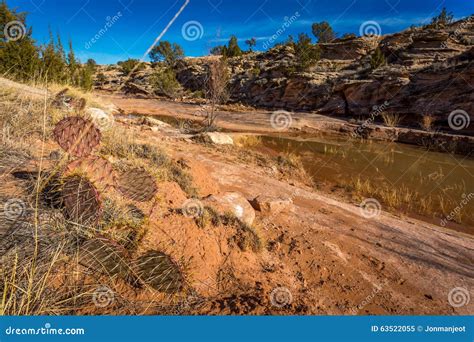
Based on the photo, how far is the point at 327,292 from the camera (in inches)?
118

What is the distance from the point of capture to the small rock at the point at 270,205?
477 cm

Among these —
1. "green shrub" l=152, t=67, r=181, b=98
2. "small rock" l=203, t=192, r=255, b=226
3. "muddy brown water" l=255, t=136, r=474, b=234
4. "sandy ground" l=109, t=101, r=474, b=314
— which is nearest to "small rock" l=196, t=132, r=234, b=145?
"muddy brown water" l=255, t=136, r=474, b=234

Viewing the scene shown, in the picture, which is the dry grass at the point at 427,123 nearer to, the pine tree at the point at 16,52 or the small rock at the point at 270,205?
the small rock at the point at 270,205

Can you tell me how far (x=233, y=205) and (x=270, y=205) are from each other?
0.83m

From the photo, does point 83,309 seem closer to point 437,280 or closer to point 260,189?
point 437,280

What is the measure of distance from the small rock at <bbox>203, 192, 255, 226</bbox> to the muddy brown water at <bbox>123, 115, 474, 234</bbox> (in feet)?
13.8

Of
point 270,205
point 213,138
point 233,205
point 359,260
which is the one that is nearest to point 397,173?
point 213,138

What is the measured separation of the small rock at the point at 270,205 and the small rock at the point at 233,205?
17.3 inches

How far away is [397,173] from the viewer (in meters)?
9.84

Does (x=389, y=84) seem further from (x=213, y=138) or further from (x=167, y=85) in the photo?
(x=167, y=85)

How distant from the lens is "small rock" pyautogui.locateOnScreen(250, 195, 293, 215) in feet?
15.7

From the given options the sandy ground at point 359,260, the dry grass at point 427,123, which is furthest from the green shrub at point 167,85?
the sandy ground at point 359,260

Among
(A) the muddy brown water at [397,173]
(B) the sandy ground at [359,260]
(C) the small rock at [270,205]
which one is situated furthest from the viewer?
(A) the muddy brown water at [397,173]

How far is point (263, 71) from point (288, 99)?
8.74 meters
